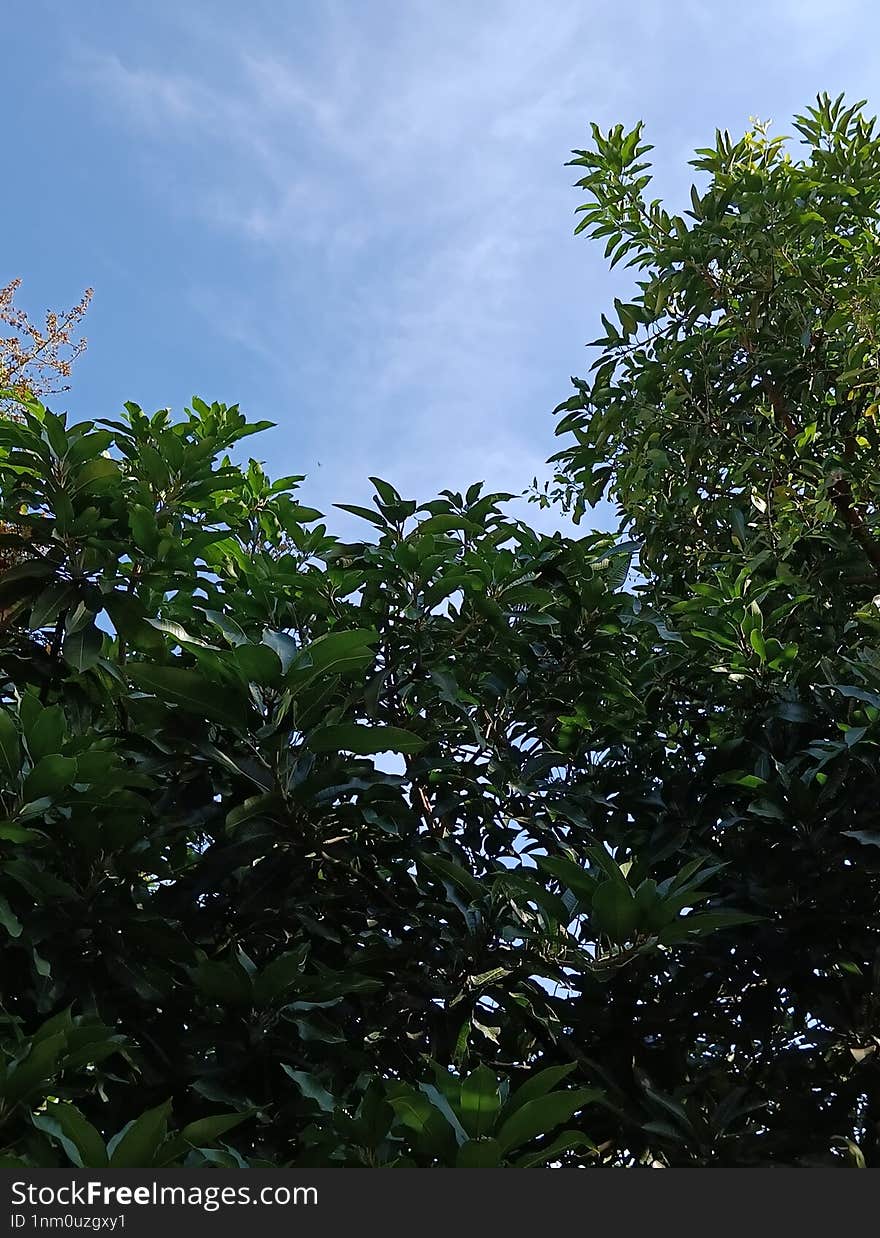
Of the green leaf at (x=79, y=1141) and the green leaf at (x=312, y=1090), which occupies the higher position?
the green leaf at (x=312, y=1090)

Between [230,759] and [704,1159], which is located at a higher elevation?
[230,759]

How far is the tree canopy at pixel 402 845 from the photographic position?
2.36 m

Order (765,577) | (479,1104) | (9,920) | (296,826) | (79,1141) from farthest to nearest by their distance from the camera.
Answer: (765,577), (296,826), (9,920), (479,1104), (79,1141)

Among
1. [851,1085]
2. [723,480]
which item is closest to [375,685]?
[851,1085]

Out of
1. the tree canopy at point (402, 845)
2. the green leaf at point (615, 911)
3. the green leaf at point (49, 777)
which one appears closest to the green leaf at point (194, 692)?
the tree canopy at point (402, 845)

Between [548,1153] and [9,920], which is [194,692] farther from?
[548,1153]

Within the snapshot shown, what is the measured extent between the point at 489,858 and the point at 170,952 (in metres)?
0.94

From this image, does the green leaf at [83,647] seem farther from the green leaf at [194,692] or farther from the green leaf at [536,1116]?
the green leaf at [536,1116]

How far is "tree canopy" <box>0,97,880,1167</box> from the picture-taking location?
2.36 meters

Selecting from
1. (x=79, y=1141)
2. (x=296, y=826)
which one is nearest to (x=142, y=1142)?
(x=79, y=1141)

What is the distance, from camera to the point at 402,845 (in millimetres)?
2941

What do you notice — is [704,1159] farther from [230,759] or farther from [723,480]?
[723,480]

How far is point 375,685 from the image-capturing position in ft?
9.91

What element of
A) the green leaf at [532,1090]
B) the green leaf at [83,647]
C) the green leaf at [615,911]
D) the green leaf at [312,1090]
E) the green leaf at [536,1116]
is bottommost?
the green leaf at [536,1116]
